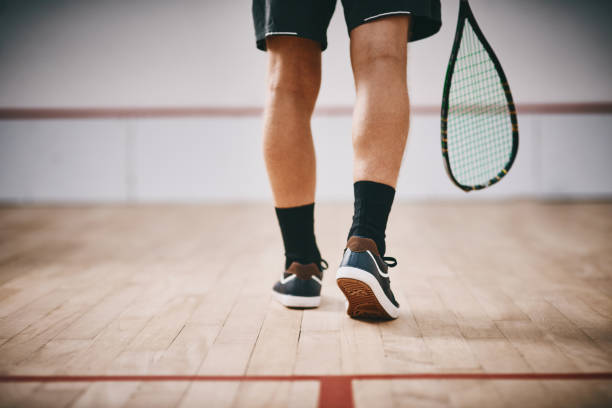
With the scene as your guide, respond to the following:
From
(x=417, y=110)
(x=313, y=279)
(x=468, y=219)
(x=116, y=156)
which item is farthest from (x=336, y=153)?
(x=313, y=279)

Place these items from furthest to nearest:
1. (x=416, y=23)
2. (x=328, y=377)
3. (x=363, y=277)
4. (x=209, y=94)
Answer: (x=209, y=94) → (x=416, y=23) → (x=363, y=277) → (x=328, y=377)

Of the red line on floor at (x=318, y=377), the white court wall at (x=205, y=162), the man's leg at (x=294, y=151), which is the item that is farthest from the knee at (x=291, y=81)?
the white court wall at (x=205, y=162)

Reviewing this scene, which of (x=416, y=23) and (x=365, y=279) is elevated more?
(x=416, y=23)

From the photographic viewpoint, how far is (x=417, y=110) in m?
2.80

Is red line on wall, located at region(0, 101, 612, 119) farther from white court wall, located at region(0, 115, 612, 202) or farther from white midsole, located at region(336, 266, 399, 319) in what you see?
white midsole, located at region(336, 266, 399, 319)

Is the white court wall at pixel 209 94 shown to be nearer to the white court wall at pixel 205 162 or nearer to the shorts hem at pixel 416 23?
the white court wall at pixel 205 162

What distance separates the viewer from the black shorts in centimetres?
79

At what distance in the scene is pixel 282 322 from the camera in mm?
854

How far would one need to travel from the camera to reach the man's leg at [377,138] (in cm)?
80

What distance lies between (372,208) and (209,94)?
7.72ft

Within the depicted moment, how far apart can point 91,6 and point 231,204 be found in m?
1.46

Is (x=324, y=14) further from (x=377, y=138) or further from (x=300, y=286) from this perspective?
(x=300, y=286)

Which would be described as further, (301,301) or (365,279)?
(301,301)

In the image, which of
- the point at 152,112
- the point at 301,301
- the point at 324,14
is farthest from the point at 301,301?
the point at 152,112
